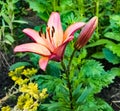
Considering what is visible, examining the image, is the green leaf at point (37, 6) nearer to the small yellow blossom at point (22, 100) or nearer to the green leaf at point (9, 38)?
the green leaf at point (9, 38)

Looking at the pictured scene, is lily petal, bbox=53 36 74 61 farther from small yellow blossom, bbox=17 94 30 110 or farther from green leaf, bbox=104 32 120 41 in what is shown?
green leaf, bbox=104 32 120 41

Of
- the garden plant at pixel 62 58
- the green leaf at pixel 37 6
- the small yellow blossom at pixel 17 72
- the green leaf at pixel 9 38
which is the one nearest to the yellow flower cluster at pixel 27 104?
the garden plant at pixel 62 58

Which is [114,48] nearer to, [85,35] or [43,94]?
[43,94]

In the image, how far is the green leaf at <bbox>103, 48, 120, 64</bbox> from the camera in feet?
7.79

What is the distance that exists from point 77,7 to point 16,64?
533mm

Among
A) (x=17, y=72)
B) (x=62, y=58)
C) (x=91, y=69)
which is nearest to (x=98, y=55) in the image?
(x=91, y=69)

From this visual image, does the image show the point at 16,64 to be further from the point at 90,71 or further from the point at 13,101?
the point at 90,71

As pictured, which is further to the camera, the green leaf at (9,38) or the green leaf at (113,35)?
the green leaf at (9,38)

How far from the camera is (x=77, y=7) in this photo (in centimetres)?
255

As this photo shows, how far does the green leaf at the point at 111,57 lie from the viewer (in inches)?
93.5

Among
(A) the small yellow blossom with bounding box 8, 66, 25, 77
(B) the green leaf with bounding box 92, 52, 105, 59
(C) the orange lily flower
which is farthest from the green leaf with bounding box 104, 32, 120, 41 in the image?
(C) the orange lily flower

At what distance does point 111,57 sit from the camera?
238cm

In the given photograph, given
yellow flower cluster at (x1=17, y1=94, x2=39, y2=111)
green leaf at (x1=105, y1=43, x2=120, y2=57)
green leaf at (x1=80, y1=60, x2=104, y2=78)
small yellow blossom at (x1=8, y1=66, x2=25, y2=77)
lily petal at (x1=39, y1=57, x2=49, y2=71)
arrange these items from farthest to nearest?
green leaf at (x1=105, y1=43, x2=120, y2=57)
small yellow blossom at (x1=8, y1=66, x2=25, y2=77)
green leaf at (x1=80, y1=60, x2=104, y2=78)
yellow flower cluster at (x1=17, y1=94, x2=39, y2=111)
lily petal at (x1=39, y1=57, x2=49, y2=71)

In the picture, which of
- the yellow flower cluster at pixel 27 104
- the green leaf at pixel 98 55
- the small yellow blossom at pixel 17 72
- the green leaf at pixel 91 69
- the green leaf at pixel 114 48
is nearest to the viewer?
the yellow flower cluster at pixel 27 104
